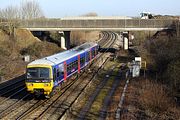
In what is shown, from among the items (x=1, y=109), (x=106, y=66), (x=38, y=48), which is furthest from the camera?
(x=38, y=48)

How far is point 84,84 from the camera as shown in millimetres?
29672

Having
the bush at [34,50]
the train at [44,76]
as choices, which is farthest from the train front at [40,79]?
the bush at [34,50]

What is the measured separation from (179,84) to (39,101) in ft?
31.4

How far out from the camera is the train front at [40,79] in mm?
22594

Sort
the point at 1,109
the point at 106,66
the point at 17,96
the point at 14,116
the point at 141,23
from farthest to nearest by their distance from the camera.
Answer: the point at 141,23
the point at 106,66
the point at 17,96
the point at 1,109
the point at 14,116

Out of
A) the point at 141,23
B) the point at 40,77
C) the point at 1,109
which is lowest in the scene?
the point at 1,109

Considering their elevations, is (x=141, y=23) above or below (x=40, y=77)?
above

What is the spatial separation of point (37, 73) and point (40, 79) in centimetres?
48

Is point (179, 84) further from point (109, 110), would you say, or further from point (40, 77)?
point (40, 77)

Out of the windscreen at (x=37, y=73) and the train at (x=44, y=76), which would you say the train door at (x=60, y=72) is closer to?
the train at (x=44, y=76)

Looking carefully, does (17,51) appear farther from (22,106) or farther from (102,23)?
(22,106)

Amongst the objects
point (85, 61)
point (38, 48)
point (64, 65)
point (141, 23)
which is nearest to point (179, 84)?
point (64, 65)

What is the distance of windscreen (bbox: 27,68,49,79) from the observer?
22.7 metres

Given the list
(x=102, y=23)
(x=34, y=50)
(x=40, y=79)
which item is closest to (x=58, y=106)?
(x=40, y=79)
